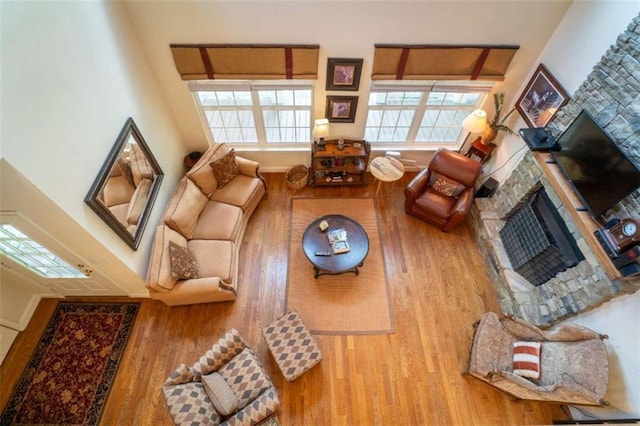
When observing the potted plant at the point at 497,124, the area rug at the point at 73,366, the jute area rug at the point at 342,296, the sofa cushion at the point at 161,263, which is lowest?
the area rug at the point at 73,366

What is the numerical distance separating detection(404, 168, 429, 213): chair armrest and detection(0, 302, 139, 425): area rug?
404cm

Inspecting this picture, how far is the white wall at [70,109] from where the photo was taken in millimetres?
2285

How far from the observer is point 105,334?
150 inches

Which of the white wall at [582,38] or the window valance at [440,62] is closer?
the white wall at [582,38]

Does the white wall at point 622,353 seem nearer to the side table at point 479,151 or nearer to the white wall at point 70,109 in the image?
the side table at point 479,151

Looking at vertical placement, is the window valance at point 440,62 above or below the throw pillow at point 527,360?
above

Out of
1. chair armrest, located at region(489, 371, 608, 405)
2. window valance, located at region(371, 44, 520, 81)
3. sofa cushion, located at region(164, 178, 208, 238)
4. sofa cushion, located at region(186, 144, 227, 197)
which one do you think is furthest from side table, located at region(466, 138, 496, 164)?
sofa cushion, located at region(164, 178, 208, 238)

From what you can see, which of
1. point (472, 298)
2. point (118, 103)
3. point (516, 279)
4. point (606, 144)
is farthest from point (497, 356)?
point (118, 103)

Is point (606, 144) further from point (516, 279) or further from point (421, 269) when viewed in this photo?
point (421, 269)

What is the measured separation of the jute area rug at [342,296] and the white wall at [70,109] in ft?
6.35

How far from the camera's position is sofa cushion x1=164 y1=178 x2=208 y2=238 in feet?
13.0

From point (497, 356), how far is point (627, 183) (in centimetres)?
208

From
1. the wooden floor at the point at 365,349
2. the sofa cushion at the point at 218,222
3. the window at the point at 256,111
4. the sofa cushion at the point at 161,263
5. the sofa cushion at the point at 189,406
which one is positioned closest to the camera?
the sofa cushion at the point at 189,406

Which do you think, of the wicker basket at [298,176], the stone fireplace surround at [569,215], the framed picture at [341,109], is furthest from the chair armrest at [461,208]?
the wicker basket at [298,176]
